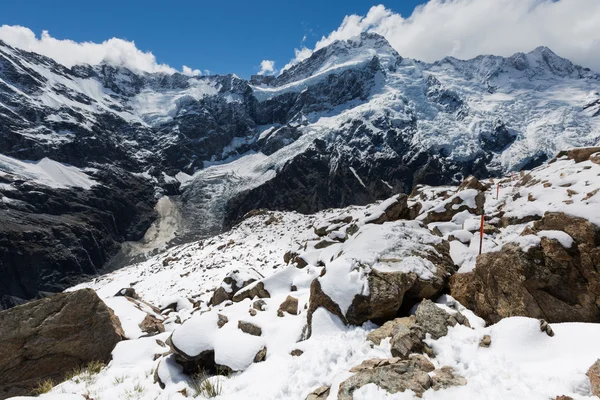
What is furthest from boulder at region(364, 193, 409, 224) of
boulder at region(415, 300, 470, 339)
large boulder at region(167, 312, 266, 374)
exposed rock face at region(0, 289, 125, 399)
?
exposed rock face at region(0, 289, 125, 399)

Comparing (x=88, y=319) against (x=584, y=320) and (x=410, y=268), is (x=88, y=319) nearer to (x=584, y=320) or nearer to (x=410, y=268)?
(x=410, y=268)

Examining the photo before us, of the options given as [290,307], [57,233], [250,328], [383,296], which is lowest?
[290,307]

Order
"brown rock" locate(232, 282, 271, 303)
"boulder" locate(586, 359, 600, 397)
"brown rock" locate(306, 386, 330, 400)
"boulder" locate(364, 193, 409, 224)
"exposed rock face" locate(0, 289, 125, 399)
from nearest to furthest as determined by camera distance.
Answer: "boulder" locate(586, 359, 600, 397) → "brown rock" locate(306, 386, 330, 400) → "exposed rock face" locate(0, 289, 125, 399) → "brown rock" locate(232, 282, 271, 303) → "boulder" locate(364, 193, 409, 224)

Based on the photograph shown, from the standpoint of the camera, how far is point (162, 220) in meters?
189

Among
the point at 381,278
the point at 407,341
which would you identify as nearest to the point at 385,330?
the point at 407,341

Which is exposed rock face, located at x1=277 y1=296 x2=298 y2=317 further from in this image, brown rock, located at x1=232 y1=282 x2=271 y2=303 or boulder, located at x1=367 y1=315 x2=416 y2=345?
boulder, located at x1=367 y1=315 x2=416 y2=345

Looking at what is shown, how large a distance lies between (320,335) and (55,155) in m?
234

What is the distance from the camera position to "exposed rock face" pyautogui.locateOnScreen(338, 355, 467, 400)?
16.2 feet

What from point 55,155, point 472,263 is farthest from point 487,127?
point 55,155

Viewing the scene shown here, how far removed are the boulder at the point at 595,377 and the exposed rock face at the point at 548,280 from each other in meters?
2.94

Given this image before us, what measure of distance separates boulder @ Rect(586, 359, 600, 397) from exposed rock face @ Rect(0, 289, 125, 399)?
1201cm

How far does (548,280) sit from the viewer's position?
735 centimetres

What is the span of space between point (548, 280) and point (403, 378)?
4.76 metres

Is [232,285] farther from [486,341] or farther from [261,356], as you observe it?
[486,341]
